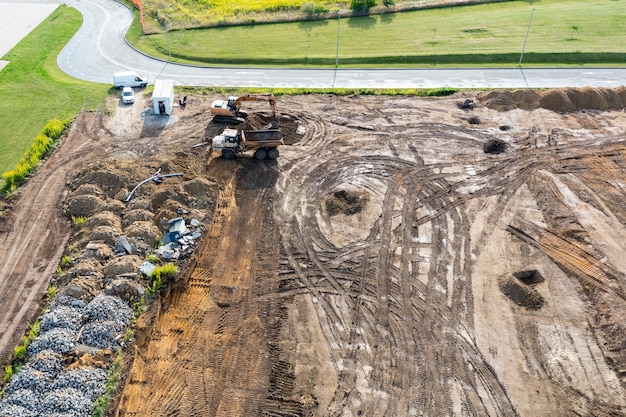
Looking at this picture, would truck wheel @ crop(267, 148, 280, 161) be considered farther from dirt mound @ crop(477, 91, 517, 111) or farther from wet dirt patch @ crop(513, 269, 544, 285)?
dirt mound @ crop(477, 91, 517, 111)

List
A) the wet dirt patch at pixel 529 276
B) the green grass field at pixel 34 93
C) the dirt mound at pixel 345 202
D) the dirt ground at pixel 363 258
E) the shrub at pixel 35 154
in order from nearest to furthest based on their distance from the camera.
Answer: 1. the dirt ground at pixel 363 258
2. the wet dirt patch at pixel 529 276
3. the dirt mound at pixel 345 202
4. the shrub at pixel 35 154
5. the green grass field at pixel 34 93

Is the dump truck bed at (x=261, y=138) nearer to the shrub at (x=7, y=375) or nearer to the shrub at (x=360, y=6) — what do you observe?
the shrub at (x=7, y=375)

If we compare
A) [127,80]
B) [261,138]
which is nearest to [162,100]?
[127,80]

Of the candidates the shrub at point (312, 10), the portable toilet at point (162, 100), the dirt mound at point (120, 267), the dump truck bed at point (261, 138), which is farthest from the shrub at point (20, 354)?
the shrub at point (312, 10)

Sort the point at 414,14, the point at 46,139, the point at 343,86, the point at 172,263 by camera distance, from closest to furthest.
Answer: the point at 172,263 → the point at 46,139 → the point at 343,86 → the point at 414,14

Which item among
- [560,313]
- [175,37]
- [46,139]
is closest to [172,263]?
[46,139]

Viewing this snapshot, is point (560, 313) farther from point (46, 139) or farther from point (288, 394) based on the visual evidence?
point (46, 139)
